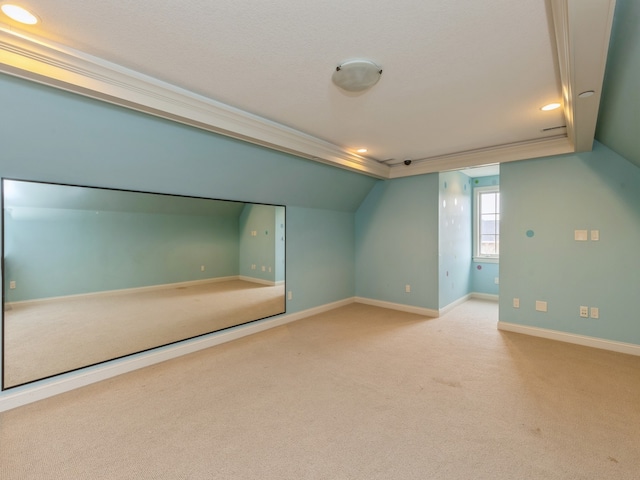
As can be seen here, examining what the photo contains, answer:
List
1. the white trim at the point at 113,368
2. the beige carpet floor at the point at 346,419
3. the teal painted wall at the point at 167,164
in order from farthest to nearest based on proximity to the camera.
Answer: the white trim at the point at 113,368 < the teal painted wall at the point at 167,164 < the beige carpet floor at the point at 346,419

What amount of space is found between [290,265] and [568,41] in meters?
3.65

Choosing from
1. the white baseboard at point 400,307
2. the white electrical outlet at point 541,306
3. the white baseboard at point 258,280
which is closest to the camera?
the white electrical outlet at point 541,306

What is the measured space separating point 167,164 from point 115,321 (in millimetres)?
1872

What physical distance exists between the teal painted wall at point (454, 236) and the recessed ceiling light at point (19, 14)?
4585 millimetres

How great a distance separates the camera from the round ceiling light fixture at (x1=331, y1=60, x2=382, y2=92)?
1.92 metres

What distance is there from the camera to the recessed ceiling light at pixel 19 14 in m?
1.47

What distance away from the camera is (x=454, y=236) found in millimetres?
5148

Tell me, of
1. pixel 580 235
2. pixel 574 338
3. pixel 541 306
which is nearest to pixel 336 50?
pixel 580 235

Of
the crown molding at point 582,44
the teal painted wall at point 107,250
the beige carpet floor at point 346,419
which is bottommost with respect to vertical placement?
the beige carpet floor at point 346,419

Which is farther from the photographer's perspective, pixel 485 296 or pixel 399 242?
pixel 485 296

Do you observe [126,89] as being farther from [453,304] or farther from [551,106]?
[453,304]

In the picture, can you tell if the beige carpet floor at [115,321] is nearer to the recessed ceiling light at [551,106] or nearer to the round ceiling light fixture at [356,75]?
the round ceiling light fixture at [356,75]

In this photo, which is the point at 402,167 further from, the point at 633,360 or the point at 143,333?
the point at 143,333

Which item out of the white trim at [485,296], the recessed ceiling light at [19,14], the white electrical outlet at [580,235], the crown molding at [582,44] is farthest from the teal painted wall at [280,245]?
the white trim at [485,296]
